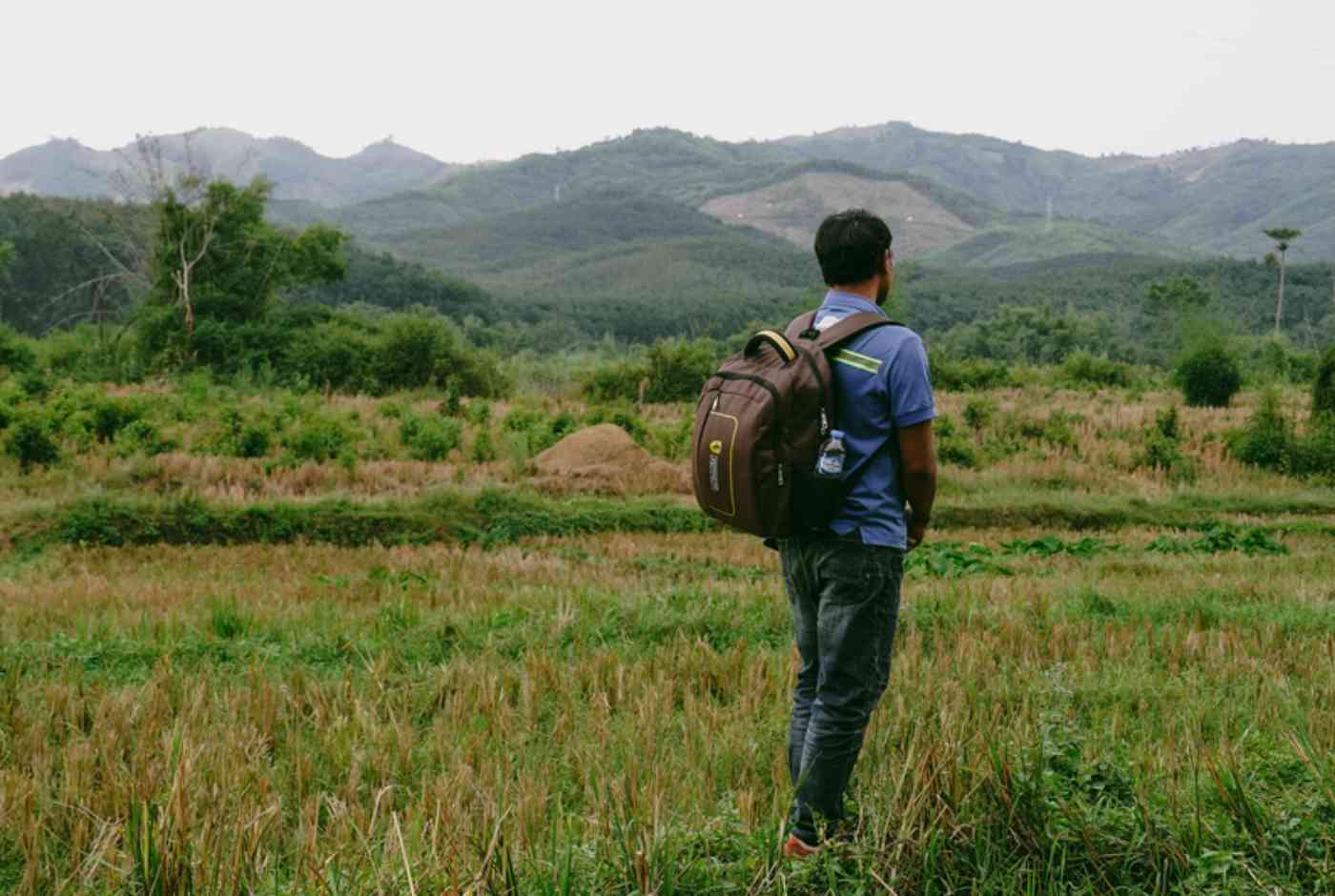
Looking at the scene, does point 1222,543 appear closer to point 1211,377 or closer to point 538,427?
point 538,427

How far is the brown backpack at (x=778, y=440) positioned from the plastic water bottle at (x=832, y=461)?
0.02m

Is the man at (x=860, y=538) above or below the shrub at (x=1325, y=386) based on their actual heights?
above

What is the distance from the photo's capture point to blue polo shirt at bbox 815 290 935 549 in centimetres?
322

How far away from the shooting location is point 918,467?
10.8ft

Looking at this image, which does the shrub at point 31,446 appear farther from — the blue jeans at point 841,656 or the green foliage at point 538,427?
the blue jeans at point 841,656

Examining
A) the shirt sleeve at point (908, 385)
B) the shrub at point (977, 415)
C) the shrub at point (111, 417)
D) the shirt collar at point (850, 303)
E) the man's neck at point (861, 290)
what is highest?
the man's neck at point (861, 290)

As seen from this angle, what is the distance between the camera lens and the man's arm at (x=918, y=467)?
325 cm

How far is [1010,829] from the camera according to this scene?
3.06m

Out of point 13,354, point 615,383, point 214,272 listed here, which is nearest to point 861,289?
point 615,383

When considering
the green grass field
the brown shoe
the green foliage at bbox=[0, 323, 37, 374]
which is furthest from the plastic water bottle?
the green foliage at bbox=[0, 323, 37, 374]

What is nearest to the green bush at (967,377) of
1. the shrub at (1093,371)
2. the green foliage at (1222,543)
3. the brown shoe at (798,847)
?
the shrub at (1093,371)

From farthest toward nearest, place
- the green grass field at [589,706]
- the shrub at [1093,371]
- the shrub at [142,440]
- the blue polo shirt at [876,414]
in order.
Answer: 1. the shrub at [1093,371]
2. the shrub at [142,440]
3. the blue polo shirt at [876,414]
4. the green grass field at [589,706]

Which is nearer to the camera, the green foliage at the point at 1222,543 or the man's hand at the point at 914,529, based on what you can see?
the man's hand at the point at 914,529

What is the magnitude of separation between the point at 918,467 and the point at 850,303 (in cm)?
58
